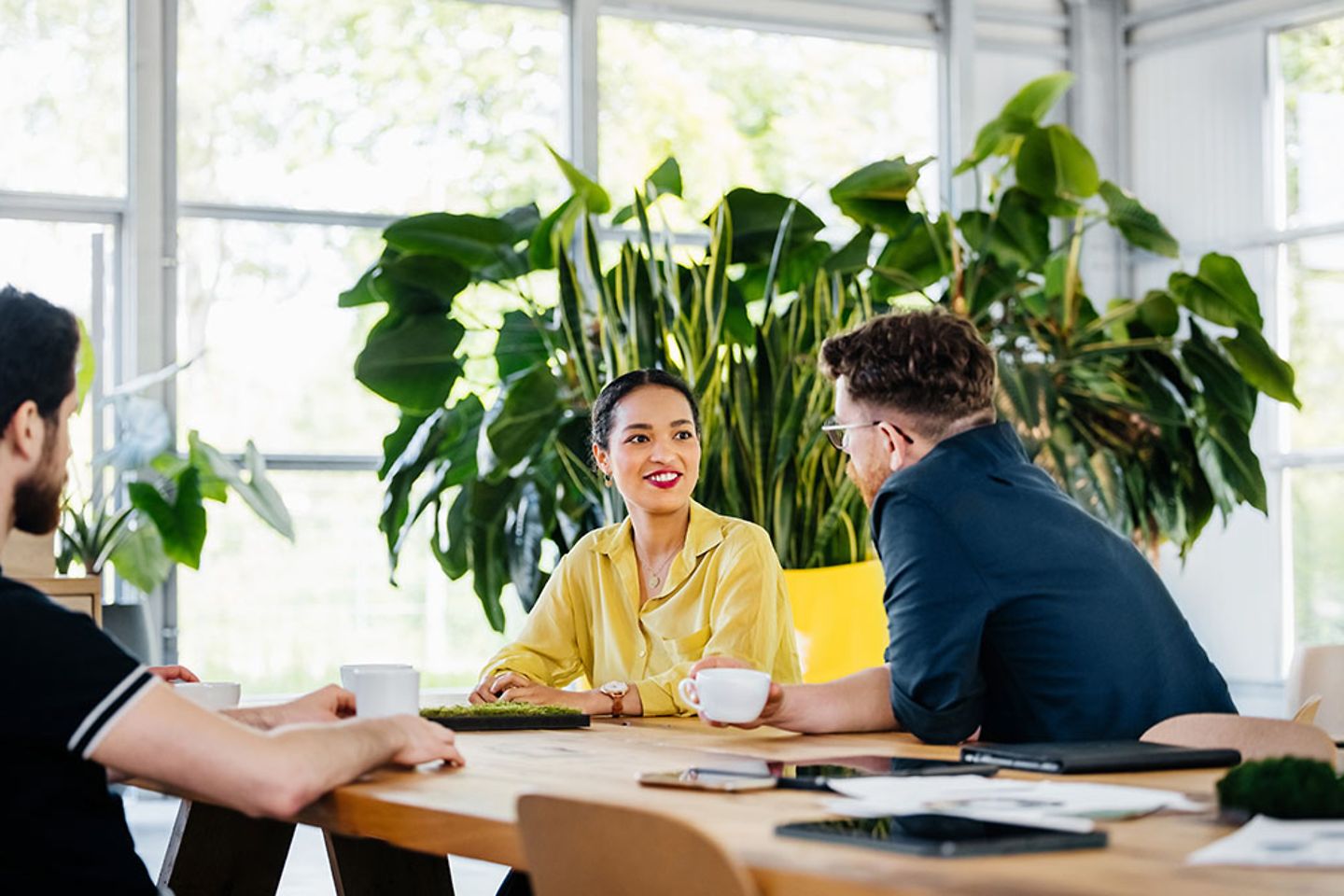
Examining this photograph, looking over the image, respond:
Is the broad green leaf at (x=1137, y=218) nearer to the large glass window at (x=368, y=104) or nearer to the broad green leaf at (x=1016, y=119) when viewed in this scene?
the broad green leaf at (x=1016, y=119)

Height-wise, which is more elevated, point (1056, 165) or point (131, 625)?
point (1056, 165)

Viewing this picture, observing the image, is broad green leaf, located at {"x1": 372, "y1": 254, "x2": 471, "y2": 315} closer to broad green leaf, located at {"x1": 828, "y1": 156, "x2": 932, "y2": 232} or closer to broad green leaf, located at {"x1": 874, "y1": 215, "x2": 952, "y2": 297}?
broad green leaf, located at {"x1": 828, "y1": 156, "x2": 932, "y2": 232}

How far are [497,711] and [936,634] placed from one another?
66 cm

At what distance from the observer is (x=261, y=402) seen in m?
Result: 6.55

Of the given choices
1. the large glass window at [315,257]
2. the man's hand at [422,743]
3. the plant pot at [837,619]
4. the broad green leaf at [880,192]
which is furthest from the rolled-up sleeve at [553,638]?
the large glass window at [315,257]

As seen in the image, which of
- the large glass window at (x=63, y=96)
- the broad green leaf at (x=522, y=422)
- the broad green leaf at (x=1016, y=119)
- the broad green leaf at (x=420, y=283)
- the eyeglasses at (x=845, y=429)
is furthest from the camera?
the large glass window at (x=63, y=96)

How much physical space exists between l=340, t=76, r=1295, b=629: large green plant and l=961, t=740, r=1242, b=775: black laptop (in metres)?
2.97

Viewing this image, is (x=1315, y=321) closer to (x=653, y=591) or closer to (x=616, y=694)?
(x=653, y=591)

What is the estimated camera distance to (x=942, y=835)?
1273mm

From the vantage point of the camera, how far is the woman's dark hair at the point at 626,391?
3.34 metres

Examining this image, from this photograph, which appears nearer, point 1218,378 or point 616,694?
point 616,694

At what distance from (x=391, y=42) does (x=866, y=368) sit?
15.3 feet

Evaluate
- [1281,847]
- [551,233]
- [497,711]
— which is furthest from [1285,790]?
[551,233]

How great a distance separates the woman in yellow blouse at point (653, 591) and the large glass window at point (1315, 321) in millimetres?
4517
